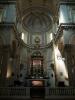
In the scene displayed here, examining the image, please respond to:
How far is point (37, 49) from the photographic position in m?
24.8

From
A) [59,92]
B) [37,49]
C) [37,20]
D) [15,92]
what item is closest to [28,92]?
[15,92]

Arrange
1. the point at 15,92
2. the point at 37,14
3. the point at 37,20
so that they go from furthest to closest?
1. the point at 37,20
2. the point at 37,14
3. the point at 15,92

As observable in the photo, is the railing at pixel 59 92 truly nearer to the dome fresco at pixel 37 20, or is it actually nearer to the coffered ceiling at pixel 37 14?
the coffered ceiling at pixel 37 14

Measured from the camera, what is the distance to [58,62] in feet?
62.8

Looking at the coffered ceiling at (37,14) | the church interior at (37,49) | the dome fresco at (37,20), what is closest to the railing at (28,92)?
the church interior at (37,49)

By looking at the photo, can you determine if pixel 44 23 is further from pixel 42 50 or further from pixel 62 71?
pixel 62 71

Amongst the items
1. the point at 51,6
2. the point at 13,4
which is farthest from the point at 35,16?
the point at 13,4

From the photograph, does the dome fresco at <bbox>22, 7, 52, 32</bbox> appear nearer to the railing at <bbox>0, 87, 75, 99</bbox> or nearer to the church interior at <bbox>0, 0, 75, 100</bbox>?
the church interior at <bbox>0, 0, 75, 100</bbox>

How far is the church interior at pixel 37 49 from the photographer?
45.6 ft

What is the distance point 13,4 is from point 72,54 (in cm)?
989

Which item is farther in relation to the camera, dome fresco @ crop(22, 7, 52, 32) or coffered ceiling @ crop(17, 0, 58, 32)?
dome fresco @ crop(22, 7, 52, 32)

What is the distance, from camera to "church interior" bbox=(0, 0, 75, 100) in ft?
45.6

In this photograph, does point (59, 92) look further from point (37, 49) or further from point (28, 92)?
point (37, 49)

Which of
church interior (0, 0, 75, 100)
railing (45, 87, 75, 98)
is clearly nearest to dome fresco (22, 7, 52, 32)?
church interior (0, 0, 75, 100)
